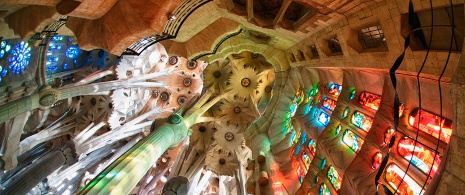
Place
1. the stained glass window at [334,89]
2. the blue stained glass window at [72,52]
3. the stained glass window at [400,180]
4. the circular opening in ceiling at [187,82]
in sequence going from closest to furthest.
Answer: the stained glass window at [400,180], the stained glass window at [334,89], the blue stained glass window at [72,52], the circular opening in ceiling at [187,82]

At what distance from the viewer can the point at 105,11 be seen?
7.40m

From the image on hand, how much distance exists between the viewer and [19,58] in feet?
45.2

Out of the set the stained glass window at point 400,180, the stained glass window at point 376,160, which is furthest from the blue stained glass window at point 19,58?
the stained glass window at point 400,180

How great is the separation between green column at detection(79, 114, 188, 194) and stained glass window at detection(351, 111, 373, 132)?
6926mm

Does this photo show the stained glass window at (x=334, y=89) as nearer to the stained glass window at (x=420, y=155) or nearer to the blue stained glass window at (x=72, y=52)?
the stained glass window at (x=420, y=155)

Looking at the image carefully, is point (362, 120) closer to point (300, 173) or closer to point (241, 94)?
point (300, 173)

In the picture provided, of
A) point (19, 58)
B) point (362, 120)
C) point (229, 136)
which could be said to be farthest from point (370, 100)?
point (19, 58)

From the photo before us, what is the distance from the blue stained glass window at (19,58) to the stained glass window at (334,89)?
13.1 metres

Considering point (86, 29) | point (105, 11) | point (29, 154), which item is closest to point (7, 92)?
point (29, 154)

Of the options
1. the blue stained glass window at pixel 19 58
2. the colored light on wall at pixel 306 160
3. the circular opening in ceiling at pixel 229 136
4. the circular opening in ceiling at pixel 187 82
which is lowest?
the circular opening in ceiling at pixel 229 136

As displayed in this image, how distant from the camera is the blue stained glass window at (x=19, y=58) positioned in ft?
44.5

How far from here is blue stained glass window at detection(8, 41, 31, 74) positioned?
13.6m

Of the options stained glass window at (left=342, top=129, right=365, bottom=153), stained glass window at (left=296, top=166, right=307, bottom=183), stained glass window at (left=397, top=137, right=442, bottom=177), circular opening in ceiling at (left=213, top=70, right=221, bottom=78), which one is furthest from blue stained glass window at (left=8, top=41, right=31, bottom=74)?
stained glass window at (left=397, top=137, right=442, bottom=177)

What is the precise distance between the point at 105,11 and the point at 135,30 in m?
0.87
